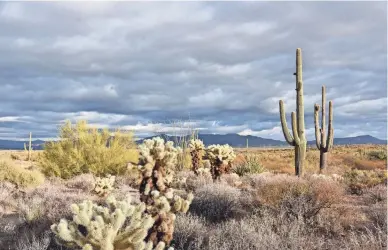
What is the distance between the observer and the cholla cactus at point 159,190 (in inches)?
233

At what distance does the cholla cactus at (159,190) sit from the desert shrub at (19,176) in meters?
11.0

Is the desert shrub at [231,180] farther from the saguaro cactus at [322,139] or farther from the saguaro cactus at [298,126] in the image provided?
the saguaro cactus at [322,139]

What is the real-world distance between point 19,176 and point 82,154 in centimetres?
274

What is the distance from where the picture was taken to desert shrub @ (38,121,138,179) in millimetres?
18625

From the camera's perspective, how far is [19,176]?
16797mm

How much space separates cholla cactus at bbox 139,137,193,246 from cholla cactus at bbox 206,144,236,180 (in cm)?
960

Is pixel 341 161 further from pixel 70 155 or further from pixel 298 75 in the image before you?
pixel 70 155

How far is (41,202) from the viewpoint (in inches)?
464

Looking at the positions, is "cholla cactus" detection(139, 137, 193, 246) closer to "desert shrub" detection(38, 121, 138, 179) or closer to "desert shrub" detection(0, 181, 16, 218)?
"desert shrub" detection(0, 181, 16, 218)

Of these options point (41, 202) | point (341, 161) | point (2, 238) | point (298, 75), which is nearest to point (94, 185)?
point (41, 202)

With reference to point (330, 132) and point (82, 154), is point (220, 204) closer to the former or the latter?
point (82, 154)

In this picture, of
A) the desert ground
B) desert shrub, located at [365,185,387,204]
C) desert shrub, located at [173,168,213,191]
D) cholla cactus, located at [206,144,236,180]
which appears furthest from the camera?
cholla cactus, located at [206,144,236,180]

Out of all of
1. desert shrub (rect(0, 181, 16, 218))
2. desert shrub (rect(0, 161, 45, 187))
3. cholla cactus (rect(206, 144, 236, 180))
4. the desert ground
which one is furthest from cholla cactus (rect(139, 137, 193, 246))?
desert shrub (rect(0, 161, 45, 187))

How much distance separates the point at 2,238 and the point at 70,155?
978 centimetres
